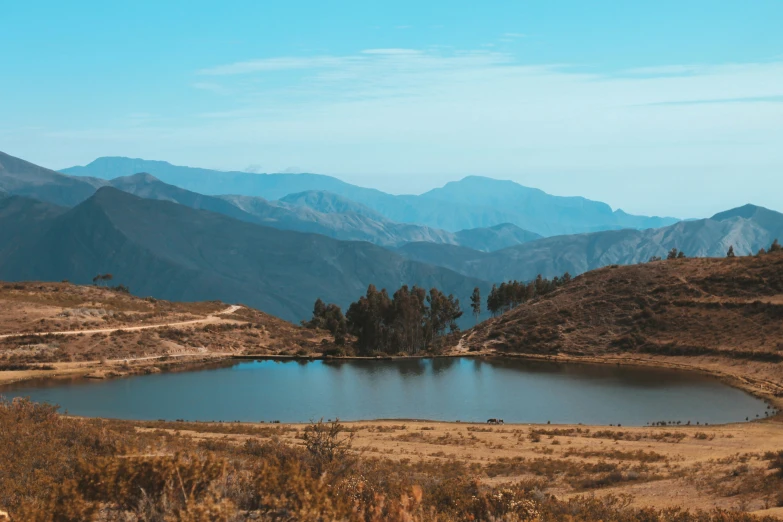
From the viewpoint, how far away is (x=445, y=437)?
3778cm

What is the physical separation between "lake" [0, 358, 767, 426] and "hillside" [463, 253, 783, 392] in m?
7.12

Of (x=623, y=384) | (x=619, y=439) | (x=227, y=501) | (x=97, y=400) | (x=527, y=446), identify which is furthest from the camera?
(x=623, y=384)

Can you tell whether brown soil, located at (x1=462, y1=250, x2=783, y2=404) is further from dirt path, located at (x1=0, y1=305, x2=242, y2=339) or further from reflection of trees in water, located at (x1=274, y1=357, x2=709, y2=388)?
dirt path, located at (x1=0, y1=305, x2=242, y2=339)

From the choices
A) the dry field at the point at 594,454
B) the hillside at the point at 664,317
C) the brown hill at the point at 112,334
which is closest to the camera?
the dry field at the point at 594,454

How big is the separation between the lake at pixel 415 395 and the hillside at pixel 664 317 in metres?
7.12

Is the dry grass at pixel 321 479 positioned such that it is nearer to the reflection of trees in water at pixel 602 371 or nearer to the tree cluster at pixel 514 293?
the reflection of trees in water at pixel 602 371

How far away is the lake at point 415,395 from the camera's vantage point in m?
49.5

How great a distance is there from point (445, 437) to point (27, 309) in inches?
2693

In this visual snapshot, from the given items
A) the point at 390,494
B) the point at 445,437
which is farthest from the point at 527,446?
the point at 390,494

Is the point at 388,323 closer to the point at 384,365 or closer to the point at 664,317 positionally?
the point at 384,365

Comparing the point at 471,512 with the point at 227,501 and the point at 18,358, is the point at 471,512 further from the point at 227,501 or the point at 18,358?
the point at 18,358

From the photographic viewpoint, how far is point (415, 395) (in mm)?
58031

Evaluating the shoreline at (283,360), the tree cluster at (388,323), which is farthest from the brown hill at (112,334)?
the tree cluster at (388,323)

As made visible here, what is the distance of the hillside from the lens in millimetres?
70938
